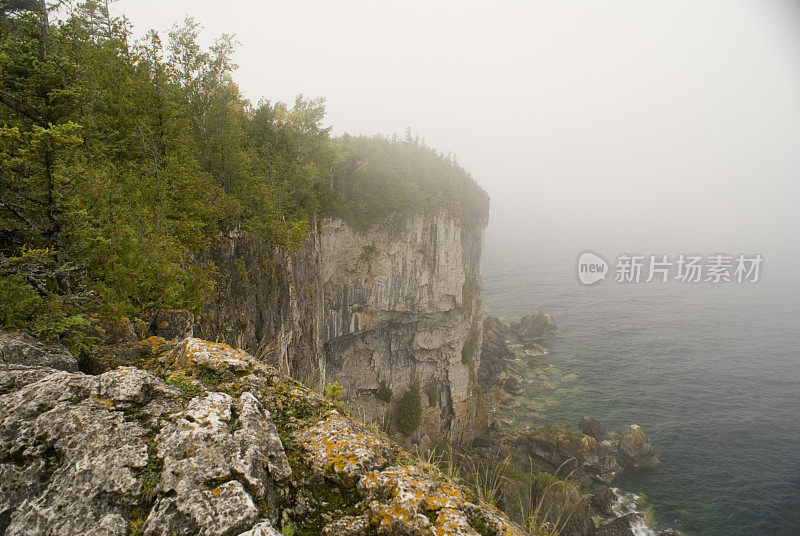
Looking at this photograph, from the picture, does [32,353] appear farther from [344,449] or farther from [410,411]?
[410,411]

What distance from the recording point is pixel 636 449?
→ 39.6 metres

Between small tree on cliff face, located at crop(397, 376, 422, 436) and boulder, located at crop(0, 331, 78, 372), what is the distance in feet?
138

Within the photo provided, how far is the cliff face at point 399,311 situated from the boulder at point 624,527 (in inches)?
765

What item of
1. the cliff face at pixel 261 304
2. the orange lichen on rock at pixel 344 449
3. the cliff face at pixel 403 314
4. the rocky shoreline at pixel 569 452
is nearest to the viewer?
the orange lichen on rock at pixel 344 449

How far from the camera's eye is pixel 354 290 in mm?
40625

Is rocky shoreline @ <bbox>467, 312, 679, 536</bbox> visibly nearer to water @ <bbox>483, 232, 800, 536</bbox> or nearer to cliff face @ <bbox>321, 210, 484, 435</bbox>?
water @ <bbox>483, 232, 800, 536</bbox>

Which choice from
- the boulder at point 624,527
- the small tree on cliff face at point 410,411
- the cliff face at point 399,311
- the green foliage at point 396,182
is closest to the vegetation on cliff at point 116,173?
the cliff face at point 399,311

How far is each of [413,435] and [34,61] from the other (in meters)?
45.0

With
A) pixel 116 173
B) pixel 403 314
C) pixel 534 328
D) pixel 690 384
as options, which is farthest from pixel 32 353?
pixel 534 328

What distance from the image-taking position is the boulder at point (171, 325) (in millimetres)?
7996

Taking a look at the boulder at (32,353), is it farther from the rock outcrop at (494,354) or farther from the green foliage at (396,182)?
the rock outcrop at (494,354)

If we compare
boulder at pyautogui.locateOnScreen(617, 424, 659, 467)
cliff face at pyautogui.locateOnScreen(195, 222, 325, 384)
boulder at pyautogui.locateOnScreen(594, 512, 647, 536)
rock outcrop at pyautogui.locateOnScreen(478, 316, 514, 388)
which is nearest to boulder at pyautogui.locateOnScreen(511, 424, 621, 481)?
boulder at pyautogui.locateOnScreen(617, 424, 659, 467)

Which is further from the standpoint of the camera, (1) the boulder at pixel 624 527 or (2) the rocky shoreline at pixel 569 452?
(2) the rocky shoreline at pixel 569 452

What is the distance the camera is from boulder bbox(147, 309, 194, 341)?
8.00 meters
